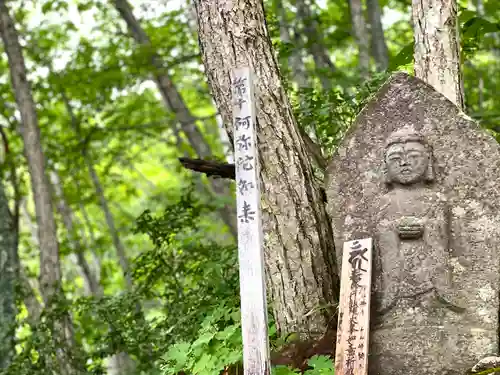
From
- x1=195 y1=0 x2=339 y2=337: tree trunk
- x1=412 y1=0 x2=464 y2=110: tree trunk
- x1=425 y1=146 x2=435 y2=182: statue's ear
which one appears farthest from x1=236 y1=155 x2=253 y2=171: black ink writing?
x1=412 y1=0 x2=464 y2=110: tree trunk

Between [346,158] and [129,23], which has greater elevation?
[129,23]

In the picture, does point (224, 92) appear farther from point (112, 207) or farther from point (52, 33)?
point (112, 207)

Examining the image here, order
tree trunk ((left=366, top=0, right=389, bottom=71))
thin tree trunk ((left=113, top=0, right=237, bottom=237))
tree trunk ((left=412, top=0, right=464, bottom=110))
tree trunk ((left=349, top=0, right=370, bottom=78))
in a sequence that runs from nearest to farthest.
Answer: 1. tree trunk ((left=412, top=0, right=464, bottom=110))
2. tree trunk ((left=349, top=0, right=370, bottom=78))
3. tree trunk ((left=366, top=0, right=389, bottom=71))
4. thin tree trunk ((left=113, top=0, right=237, bottom=237))

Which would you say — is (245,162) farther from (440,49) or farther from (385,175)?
(440,49)

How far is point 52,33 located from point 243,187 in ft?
34.6

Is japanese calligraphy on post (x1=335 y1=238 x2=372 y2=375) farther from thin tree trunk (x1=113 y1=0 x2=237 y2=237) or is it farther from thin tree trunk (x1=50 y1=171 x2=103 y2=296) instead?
thin tree trunk (x1=50 y1=171 x2=103 y2=296)

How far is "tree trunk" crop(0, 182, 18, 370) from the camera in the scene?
8.07 meters

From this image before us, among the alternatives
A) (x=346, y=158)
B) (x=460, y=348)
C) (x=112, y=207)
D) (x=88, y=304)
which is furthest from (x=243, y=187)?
(x=112, y=207)

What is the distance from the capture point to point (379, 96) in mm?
4566

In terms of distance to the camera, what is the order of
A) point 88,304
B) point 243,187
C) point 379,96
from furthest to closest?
point 88,304 < point 379,96 < point 243,187

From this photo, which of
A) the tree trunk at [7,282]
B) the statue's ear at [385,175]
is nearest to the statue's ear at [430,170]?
the statue's ear at [385,175]

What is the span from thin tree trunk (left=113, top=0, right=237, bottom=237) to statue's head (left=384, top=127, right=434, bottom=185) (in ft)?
19.1

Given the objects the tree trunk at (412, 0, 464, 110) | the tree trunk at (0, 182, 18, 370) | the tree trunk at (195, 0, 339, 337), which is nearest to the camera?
the tree trunk at (195, 0, 339, 337)

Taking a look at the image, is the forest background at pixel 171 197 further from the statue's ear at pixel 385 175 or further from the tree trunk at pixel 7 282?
the statue's ear at pixel 385 175
